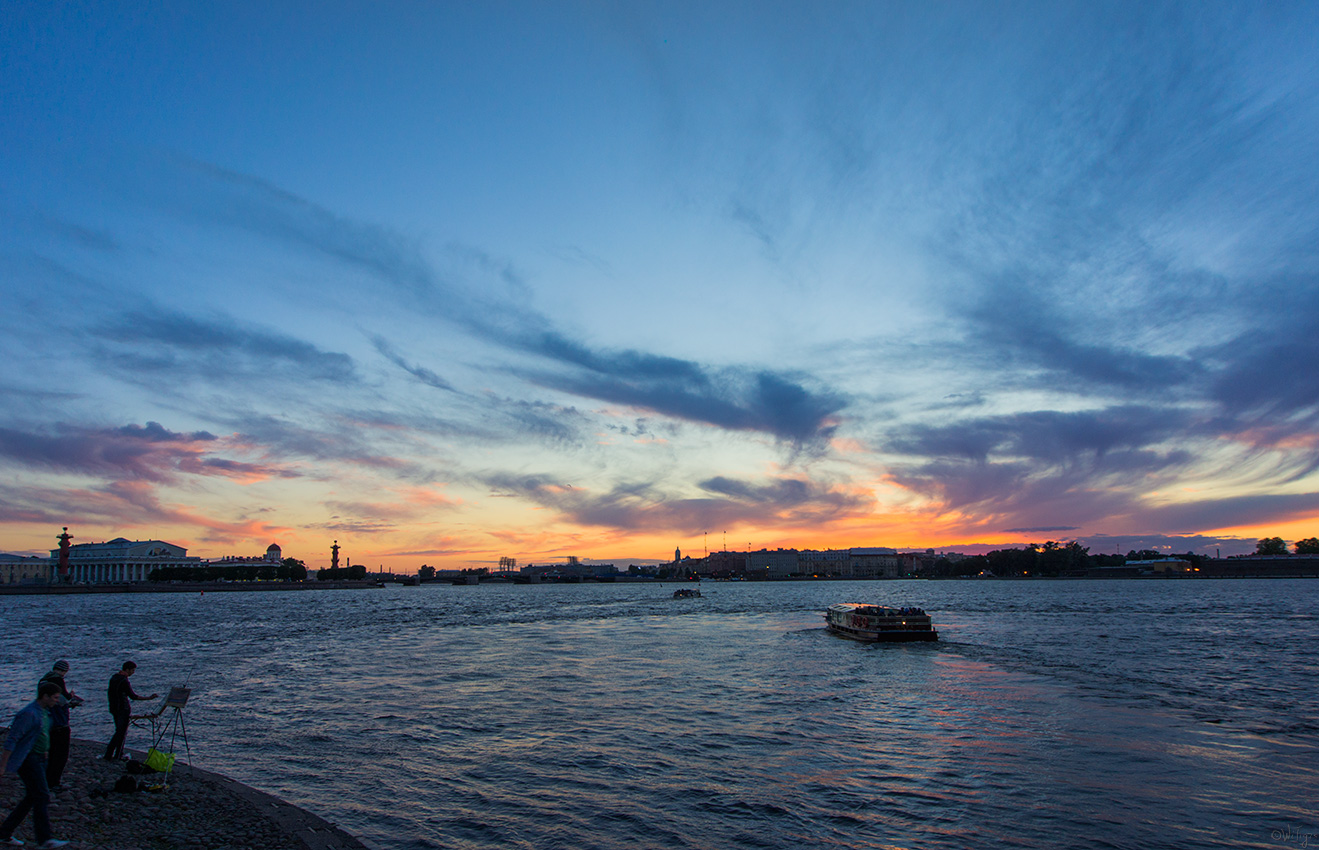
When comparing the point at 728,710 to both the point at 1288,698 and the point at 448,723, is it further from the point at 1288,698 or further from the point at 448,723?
the point at 1288,698

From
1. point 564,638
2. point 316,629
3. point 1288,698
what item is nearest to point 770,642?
point 564,638

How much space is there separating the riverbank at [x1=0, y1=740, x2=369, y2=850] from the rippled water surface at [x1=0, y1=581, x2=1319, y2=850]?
191 centimetres

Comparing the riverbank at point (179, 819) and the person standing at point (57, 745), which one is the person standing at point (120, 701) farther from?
the person standing at point (57, 745)

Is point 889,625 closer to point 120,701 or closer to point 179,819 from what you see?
point 120,701

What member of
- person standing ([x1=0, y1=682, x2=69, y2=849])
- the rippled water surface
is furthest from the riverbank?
the rippled water surface

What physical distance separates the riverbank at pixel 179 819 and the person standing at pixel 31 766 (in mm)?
465

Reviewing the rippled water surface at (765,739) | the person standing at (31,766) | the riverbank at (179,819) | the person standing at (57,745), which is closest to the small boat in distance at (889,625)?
the rippled water surface at (765,739)

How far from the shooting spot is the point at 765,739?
83.6 feet

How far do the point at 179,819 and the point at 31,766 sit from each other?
3.38 m

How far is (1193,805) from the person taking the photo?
59.6 feet

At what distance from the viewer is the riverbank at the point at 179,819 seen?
13.5m

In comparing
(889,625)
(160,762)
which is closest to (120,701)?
(160,762)

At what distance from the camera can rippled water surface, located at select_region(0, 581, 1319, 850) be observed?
56.3 ft

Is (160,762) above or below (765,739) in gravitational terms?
above
